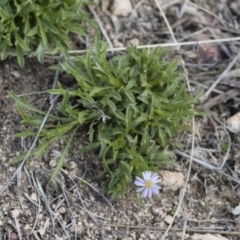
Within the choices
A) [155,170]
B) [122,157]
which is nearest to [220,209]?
[155,170]

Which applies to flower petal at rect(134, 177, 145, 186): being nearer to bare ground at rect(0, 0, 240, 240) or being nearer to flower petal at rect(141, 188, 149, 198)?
flower petal at rect(141, 188, 149, 198)

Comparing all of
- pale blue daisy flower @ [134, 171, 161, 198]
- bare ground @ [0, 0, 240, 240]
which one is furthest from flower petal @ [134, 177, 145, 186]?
bare ground @ [0, 0, 240, 240]

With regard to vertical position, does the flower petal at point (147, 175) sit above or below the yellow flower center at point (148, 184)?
above

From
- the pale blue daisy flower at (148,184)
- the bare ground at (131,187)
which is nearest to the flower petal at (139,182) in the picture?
the pale blue daisy flower at (148,184)

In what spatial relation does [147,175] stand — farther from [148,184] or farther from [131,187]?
[131,187]

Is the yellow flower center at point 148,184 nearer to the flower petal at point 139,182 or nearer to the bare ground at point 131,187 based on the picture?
the flower petal at point 139,182

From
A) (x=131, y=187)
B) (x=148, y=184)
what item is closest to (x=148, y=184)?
(x=148, y=184)

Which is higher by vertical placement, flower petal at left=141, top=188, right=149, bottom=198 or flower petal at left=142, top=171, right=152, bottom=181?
flower petal at left=142, top=171, right=152, bottom=181
